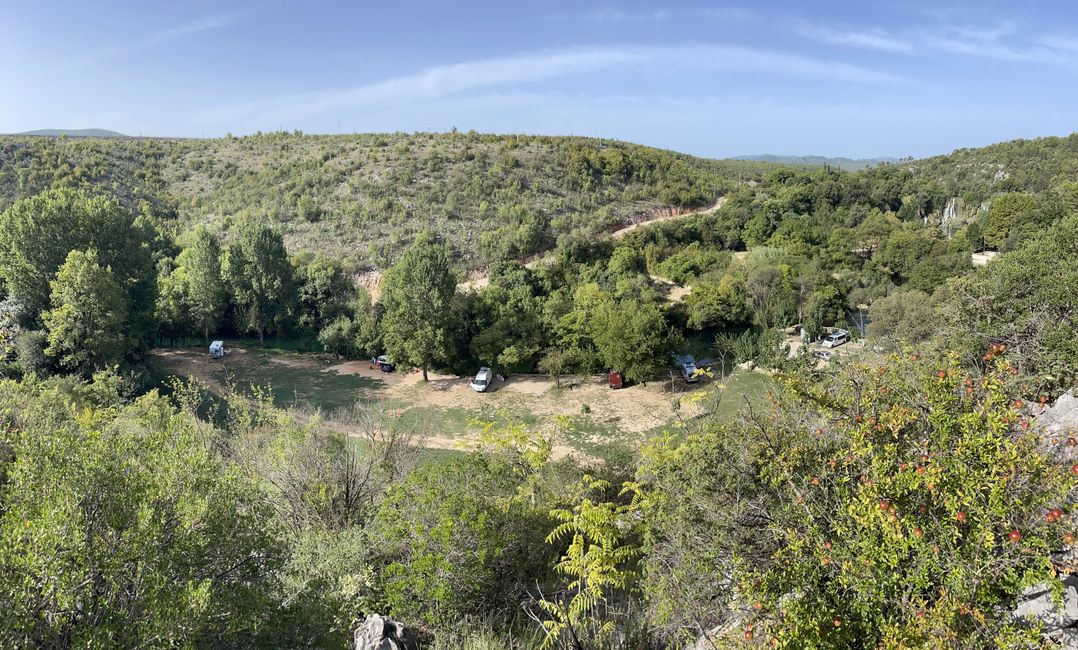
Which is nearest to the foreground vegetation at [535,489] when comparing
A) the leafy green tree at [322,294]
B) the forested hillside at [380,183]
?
the leafy green tree at [322,294]

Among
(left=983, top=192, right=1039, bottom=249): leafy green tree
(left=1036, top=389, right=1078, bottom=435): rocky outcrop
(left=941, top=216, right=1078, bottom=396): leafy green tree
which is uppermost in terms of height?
(left=983, top=192, right=1039, bottom=249): leafy green tree

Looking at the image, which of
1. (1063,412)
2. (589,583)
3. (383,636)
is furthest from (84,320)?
(1063,412)

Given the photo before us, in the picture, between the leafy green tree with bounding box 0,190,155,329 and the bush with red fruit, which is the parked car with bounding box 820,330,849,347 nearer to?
the bush with red fruit

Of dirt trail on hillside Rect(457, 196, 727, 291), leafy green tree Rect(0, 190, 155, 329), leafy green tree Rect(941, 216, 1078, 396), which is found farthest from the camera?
dirt trail on hillside Rect(457, 196, 727, 291)

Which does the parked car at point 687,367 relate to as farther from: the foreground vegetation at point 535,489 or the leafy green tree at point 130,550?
the leafy green tree at point 130,550

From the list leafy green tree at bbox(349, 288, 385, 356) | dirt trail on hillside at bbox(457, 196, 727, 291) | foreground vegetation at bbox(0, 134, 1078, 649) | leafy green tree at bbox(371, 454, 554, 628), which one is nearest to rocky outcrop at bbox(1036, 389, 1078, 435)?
foreground vegetation at bbox(0, 134, 1078, 649)

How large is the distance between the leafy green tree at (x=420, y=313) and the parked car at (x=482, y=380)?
2033mm

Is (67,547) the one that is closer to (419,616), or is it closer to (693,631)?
(419,616)

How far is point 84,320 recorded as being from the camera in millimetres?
24469

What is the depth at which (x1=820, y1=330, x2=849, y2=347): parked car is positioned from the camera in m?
30.6

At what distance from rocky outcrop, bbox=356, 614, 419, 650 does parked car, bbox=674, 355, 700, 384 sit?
2140 cm

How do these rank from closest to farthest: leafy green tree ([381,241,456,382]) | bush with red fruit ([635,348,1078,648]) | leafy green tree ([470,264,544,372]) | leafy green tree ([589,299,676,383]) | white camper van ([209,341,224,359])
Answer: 1. bush with red fruit ([635,348,1078,648])
2. leafy green tree ([589,299,676,383])
3. leafy green tree ([381,241,456,382])
4. leafy green tree ([470,264,544,372])
5. white camper van ([209,341,224,359])

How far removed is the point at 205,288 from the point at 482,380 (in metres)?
17.8

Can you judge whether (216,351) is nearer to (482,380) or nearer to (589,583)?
(482,380)
